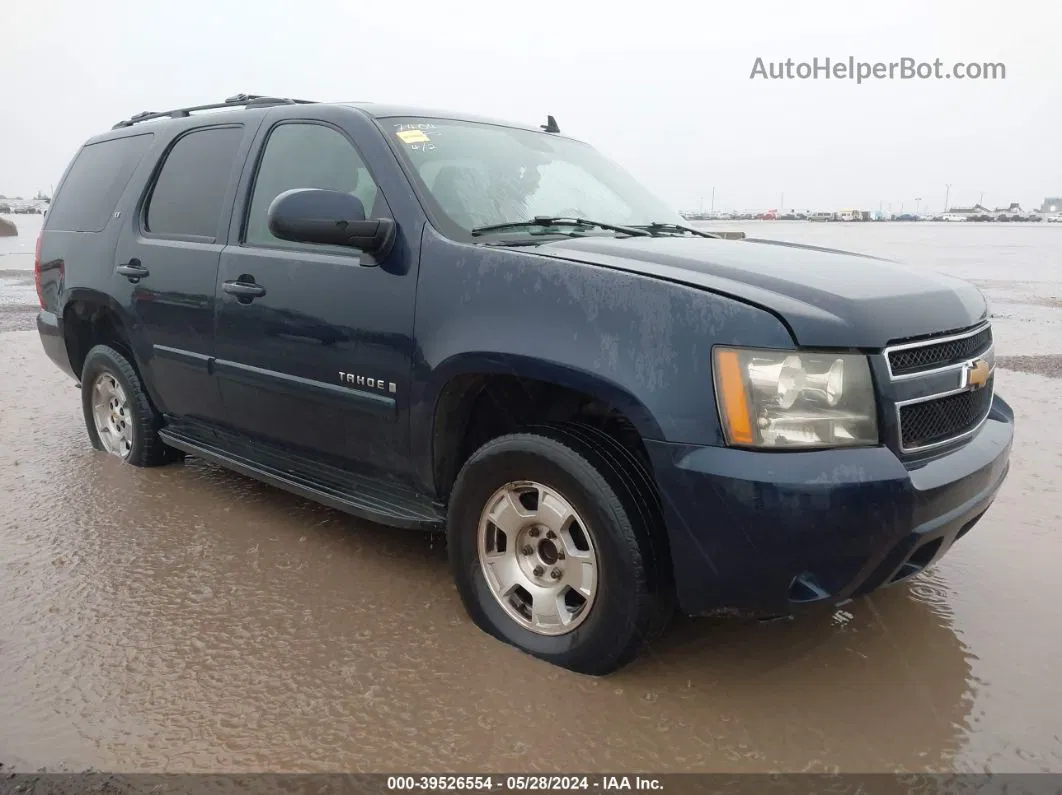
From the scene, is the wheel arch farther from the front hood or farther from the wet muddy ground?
the wet muddy ground

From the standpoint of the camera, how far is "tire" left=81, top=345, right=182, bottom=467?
173 inches

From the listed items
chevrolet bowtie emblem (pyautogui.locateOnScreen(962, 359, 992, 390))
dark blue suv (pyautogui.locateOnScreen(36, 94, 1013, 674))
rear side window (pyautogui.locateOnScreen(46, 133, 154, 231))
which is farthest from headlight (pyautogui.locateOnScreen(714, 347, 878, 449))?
rear side window (pyautogui.locateOnScreen(46, 133, 154, 231))

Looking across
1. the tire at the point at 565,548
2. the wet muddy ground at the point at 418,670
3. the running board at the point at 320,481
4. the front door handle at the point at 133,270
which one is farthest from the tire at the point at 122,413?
the tire at the point at 565,548

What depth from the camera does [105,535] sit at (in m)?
3.64

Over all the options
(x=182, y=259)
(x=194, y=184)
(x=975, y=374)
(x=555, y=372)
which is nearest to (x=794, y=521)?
(x=555, y=372)

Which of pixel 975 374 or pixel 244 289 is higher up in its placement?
pixel 244 289

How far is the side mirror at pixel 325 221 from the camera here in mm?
2756

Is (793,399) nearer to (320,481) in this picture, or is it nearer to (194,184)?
(320,481)

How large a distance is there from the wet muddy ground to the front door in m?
0.59

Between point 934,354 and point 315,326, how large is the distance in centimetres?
218

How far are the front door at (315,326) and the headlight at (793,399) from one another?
1.18 metres

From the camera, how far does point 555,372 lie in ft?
8.02

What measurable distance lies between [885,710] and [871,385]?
99 cm

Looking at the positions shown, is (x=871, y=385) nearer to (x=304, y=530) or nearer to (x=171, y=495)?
(x=304, y=530)
